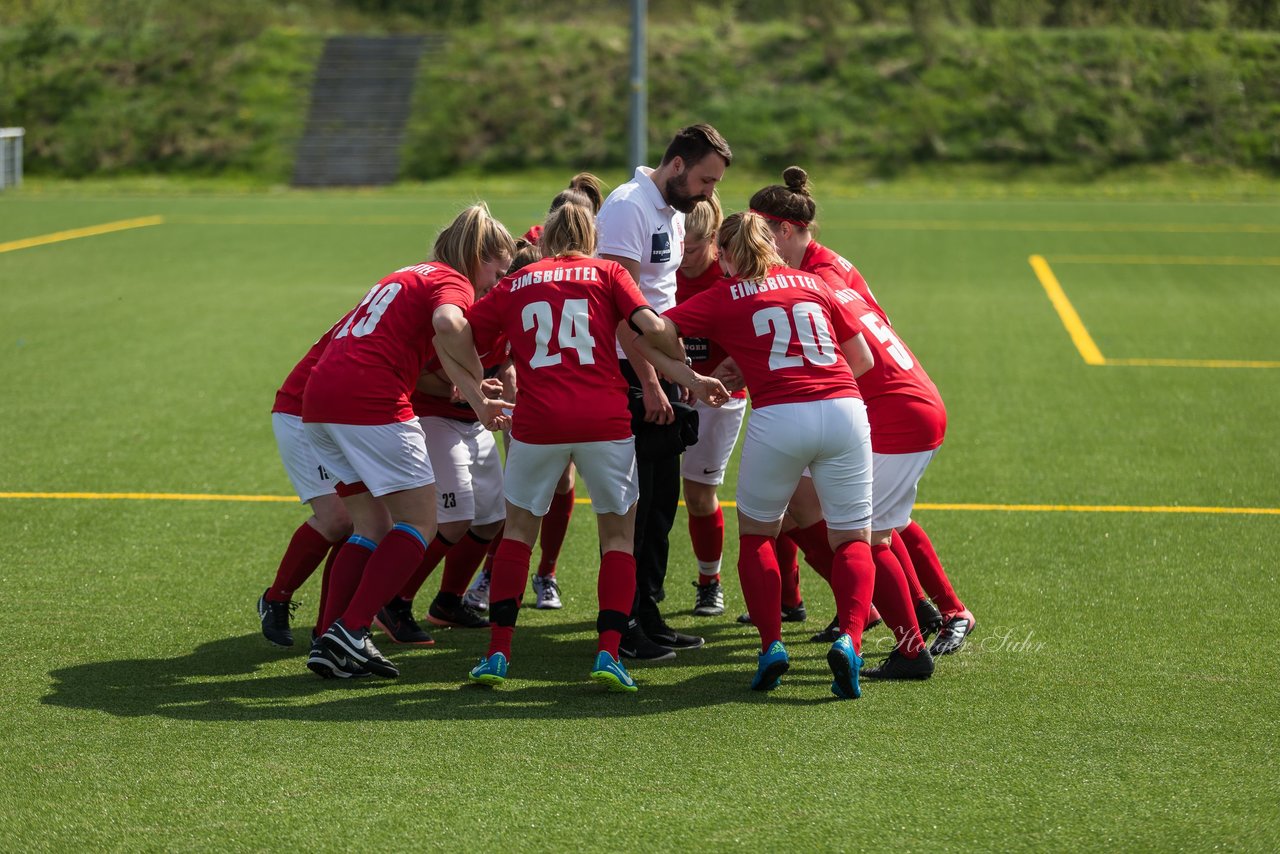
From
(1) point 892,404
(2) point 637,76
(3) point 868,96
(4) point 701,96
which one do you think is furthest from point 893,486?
(4) point 701,96

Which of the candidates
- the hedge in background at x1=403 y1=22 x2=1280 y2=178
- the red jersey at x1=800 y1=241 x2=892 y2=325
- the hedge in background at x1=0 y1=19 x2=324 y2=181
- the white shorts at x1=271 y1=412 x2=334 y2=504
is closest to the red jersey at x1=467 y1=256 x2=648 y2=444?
the red jersey at x1=800 y1=241 x2=892 y2=325

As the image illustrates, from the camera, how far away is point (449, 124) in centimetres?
3600

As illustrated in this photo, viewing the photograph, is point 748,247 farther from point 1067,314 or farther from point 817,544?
point 1067,314

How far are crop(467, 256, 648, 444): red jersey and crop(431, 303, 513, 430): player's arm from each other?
11 centimetres

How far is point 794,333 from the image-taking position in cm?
507

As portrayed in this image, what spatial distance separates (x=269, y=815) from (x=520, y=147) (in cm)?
3304

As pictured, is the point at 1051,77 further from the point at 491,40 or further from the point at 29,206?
the point at 29,206

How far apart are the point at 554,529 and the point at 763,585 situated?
1.53 meters

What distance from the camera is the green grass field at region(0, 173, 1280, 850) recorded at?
13.0ft

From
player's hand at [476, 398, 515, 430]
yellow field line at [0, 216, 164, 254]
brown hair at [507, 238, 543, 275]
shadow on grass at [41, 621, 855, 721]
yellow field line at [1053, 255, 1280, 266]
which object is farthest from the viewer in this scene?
yellow field line at [0, 216, 164, 254]

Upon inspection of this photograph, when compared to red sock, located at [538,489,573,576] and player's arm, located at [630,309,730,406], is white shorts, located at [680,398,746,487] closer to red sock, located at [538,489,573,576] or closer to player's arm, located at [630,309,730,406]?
red sock, located at [538,489,573,576]

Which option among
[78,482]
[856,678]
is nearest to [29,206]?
[78,482]

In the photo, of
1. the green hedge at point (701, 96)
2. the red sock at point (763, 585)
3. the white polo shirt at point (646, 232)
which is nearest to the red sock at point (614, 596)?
the red sock at point (763, 585)

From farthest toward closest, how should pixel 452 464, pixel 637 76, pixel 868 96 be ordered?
pixel 868 96 < pixel 637 76 < pixel 452 464
